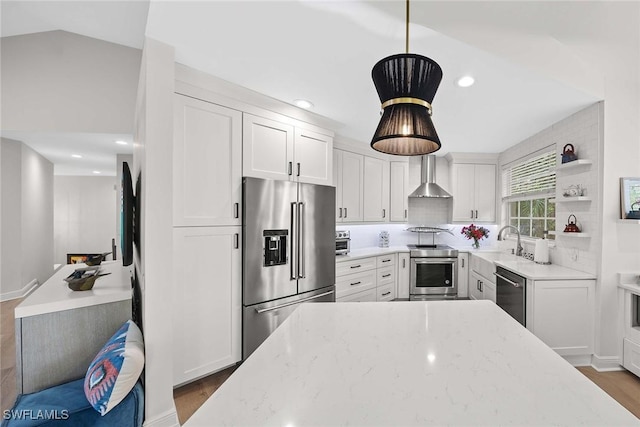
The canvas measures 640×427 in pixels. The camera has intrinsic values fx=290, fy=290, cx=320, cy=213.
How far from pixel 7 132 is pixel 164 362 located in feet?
11.8

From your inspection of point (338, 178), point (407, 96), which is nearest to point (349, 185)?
point (338, 178)

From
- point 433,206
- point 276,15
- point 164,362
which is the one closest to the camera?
point 276,15

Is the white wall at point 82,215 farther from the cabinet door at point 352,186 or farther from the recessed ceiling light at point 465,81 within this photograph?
the recessed ceiling light at point 465,81

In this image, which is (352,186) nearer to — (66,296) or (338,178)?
(338,178)

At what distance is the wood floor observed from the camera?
210 centimetres

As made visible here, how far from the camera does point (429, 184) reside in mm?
4609

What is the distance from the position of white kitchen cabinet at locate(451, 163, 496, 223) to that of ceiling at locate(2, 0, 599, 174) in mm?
1420

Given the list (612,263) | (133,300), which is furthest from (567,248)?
(133,300)

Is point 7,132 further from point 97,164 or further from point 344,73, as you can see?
point 344,73

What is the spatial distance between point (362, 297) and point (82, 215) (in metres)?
7.27

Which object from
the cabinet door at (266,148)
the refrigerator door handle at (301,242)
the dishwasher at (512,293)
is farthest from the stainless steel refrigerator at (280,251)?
the dishwasher at (512,293)

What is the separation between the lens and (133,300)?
2254 millimetres

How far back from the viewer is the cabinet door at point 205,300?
6.97 feet

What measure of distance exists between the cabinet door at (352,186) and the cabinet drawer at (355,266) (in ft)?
1.80
